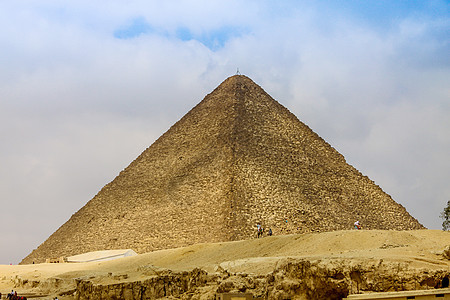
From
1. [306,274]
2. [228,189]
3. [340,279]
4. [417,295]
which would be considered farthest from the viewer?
[228,189]

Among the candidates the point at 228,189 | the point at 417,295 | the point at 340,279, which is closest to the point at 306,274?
the point at 340,279

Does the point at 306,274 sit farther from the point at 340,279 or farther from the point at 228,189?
the point at 228,189

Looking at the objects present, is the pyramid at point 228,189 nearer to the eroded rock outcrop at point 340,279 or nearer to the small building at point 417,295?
the eroded rock outcrop at point 340,279

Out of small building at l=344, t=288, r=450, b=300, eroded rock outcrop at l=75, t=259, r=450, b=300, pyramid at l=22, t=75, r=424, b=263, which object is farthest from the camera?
pyramid at l=22, t=75, r=424, b=263

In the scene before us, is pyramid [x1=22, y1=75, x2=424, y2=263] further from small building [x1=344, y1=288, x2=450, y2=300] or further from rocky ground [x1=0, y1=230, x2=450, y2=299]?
small building [x1=344, y1=288, x2=450, y2=300]

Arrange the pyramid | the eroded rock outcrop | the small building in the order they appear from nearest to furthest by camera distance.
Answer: the small building < the eroded rock outcrop < the pyramid

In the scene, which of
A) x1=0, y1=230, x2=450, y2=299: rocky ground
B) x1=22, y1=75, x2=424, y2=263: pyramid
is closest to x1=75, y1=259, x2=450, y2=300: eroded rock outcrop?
x1=0, y1=230, x2=450, y2=299: rocky ground

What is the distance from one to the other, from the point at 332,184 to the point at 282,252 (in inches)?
1426

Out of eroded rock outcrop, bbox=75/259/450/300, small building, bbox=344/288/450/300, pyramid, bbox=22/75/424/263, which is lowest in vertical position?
small building, bbox=344/288/450/300

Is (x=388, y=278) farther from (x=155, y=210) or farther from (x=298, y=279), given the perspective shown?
(x=155, y=210)

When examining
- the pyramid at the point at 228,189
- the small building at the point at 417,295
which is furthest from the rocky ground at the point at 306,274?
the pyramid at the point at 228,189

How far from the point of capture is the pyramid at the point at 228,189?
48.2 m

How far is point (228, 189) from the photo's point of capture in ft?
162

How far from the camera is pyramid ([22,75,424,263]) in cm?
4816
